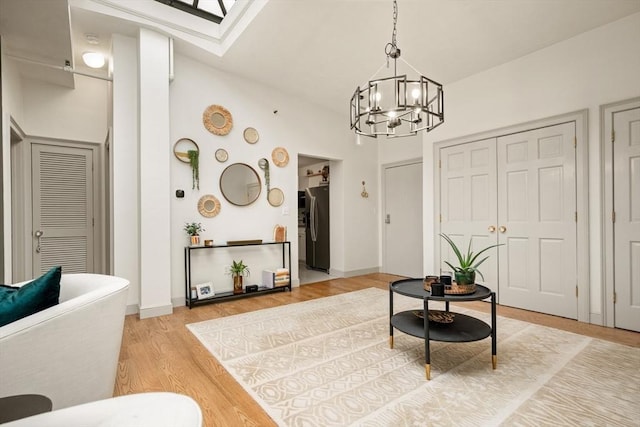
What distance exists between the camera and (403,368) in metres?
2.19

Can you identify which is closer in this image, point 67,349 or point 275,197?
point 67,349

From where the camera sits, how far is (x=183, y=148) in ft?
12.6

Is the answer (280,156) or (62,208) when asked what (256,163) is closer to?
(280,156)

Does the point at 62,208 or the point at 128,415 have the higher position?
the point at 62,208

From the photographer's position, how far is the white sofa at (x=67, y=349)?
44.8 inches

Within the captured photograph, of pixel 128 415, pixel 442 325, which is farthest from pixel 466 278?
pixel 128 415

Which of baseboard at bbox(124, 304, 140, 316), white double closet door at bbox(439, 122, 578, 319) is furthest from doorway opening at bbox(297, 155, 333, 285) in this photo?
baseboard at bbox(124, 304, 140, 316)

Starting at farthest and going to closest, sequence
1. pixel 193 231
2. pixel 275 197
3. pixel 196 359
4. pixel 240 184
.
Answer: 1. pixel 275 197
2. pixel 240 184
3. pixel 193 231
4. pixel 196 359

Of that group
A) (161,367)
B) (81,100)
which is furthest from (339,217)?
(81,100)

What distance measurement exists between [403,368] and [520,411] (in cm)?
72

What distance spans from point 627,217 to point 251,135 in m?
4.39

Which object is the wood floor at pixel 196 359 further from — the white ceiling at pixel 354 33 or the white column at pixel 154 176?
the white ceiling at pixel 354 33

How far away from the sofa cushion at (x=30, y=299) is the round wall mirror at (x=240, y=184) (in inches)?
113

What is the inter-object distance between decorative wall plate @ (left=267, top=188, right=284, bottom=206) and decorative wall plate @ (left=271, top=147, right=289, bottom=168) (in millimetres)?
406
